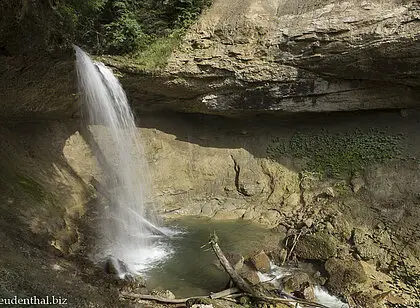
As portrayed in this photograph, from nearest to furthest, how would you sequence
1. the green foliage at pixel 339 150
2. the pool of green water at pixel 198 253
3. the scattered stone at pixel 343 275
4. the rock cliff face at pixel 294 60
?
1. the pool of green water at pixel 198 253
2. the scattered stone at pixel 343 275
3. the rock cliff face at pixel 294 60
4. the green foliage at pixel 339 150

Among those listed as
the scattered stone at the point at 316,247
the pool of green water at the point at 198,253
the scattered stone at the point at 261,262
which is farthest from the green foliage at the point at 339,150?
the scattered stone at the point at 261,262

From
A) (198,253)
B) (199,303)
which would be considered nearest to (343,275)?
(198,253)

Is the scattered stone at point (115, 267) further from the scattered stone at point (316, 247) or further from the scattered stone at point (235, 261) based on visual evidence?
the scattered stone at point (316, 247)

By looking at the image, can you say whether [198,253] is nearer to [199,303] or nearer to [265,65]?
[199,303]

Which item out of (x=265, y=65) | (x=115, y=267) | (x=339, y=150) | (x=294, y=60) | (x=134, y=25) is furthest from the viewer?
(x=339, y=150)

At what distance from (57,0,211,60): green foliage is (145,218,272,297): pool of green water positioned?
16.9 ft

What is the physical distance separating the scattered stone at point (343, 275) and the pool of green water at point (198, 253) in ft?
6.79

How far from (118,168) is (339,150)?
7.37 meters

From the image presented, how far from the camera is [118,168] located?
12250mm

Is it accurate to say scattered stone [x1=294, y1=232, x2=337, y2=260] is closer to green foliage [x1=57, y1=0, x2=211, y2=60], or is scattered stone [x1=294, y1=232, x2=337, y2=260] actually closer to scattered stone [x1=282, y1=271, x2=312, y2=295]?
scattered stone [x1=282, y1=271, x2=312, y2=295]

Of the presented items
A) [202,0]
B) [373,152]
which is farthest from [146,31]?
[373,152]

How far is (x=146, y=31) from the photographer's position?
37.6 feet

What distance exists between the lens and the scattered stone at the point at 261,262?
9.02 metres

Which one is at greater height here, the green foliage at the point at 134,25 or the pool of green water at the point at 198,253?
the green foliage at the point at 134,25
